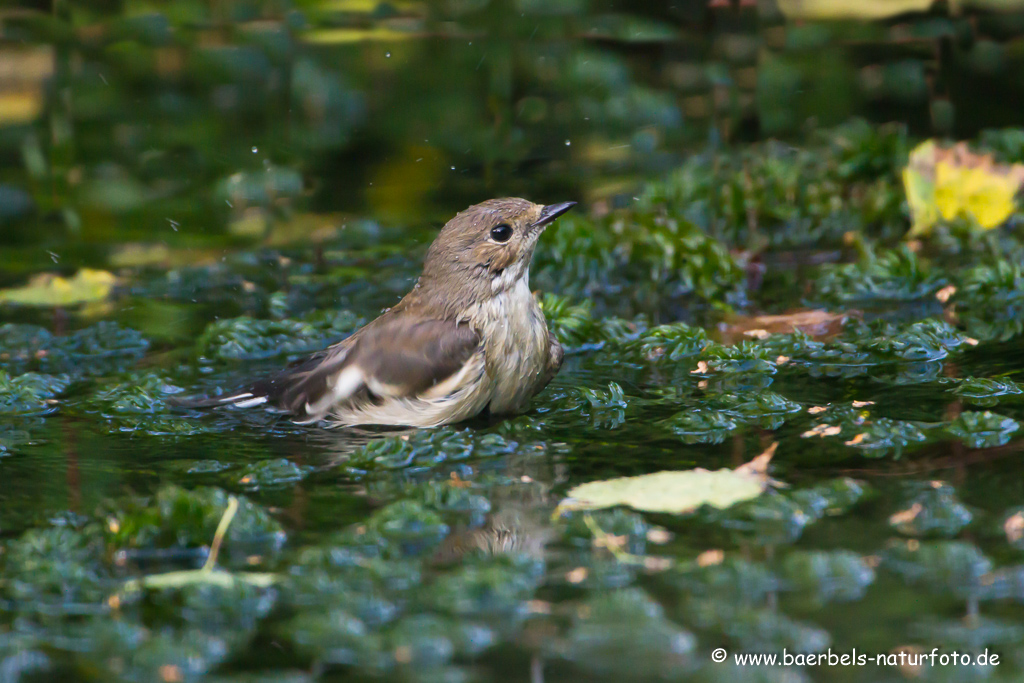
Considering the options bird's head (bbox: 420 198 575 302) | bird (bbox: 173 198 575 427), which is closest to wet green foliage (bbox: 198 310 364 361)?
bird (bbox: 173 198 575 427)

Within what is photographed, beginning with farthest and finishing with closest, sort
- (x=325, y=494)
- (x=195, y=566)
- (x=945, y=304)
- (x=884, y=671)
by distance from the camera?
(x=945, y=304), (x=325, y=494), (x=195, y=566), (x=884, y=671)

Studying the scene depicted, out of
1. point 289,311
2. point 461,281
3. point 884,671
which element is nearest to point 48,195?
point 289,311

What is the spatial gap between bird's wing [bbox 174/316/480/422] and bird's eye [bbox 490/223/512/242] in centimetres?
41

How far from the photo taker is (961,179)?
6219mm

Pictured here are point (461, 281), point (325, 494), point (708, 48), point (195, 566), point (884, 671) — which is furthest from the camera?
point (708, 48)

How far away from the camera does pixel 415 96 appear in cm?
712

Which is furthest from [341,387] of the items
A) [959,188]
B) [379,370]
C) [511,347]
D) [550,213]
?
[959,188]

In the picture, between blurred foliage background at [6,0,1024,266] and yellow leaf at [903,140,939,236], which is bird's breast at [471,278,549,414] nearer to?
blurred foliage background at [6,0,1024,266]

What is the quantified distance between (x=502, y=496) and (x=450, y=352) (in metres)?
0.81

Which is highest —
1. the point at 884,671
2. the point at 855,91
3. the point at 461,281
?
the point at 855,91

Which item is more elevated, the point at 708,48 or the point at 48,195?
the point at 708,48

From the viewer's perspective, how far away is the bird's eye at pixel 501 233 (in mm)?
4598

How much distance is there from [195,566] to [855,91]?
5.71 meters

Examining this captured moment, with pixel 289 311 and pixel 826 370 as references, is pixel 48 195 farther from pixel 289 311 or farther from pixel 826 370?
pixel 826 370
